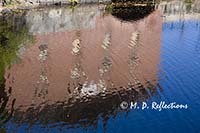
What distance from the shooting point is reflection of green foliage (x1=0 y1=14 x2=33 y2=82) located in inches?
1286

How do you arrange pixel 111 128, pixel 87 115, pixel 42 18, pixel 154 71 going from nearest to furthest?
pixel 111 128, pixel 87 115, pixel 154 71, pixel 42 18

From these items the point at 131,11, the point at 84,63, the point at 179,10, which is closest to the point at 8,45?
the point at 84,63

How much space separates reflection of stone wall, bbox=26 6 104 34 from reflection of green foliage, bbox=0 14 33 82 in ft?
4.81

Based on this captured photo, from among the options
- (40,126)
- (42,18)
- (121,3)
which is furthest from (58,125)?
(121,3)

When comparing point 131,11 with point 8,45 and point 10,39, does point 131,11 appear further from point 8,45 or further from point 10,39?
point 8,45

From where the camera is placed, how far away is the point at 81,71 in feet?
100.0

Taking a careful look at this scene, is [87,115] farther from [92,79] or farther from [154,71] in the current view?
[154,71]

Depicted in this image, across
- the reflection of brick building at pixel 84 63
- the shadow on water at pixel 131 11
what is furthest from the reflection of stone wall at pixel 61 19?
the shadow on water at pixel 131 11

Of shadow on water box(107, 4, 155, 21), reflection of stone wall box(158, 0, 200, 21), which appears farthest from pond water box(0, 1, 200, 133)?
reflection of stone wall box(158, 0, 200, 21)

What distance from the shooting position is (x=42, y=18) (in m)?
50.7

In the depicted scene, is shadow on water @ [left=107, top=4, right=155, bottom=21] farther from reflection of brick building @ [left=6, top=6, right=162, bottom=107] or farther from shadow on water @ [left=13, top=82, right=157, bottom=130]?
shadow on water @ [left=13, top=82, right=157, bottom=130]

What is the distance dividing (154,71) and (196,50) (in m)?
8.38

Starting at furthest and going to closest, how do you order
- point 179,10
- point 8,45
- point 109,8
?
1. point 179,10
2. point 109,8
3. point 8,45

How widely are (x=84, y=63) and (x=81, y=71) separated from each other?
229 centimetres
